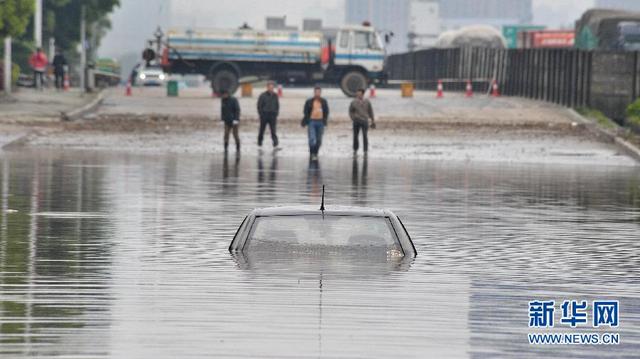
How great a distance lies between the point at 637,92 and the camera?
65438mm

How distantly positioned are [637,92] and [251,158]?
26352mm

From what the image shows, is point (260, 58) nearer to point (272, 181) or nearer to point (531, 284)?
point (272, 181)

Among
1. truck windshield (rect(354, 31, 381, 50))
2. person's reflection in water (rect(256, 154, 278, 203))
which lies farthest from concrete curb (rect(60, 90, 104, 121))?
person's reflection in water (rect(256, 154, 278, 203))

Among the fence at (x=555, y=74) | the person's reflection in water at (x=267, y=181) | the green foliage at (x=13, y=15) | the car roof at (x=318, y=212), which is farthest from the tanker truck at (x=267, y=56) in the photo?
the car roof at (x=318, y=212)

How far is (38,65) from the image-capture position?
73.8 m

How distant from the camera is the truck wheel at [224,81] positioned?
75812 millimetres

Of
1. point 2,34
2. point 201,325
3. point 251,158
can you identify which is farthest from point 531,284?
point 2,34

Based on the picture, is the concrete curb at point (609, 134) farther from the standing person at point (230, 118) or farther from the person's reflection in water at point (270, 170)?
the standing person at point (230, 118)

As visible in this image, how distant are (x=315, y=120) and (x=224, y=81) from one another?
32909mm

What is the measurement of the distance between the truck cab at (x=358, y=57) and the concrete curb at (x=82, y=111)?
1236cm

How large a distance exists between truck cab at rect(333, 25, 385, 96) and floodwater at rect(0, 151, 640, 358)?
Result: 44.4 meters

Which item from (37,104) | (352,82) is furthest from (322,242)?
(352,82)

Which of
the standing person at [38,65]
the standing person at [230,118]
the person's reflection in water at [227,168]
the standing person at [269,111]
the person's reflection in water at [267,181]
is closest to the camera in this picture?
the person's reflection in water at [267,181]

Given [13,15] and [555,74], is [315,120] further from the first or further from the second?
[555,74]
